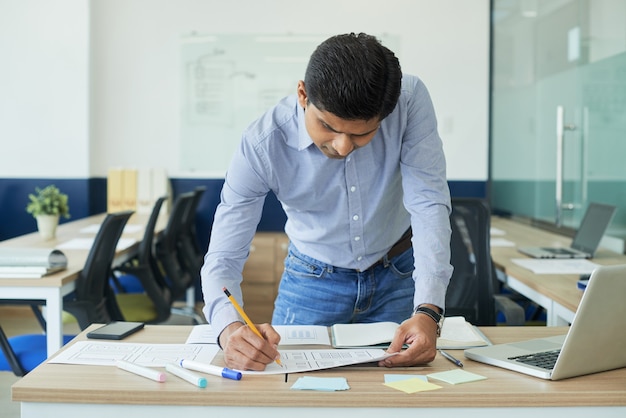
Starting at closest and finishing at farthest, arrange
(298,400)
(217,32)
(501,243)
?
(298,400)
(501,243)
(217,32)

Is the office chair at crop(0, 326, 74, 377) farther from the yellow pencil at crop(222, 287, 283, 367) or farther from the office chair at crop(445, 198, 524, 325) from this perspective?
the office chair at crop(445, 198, 524, 325)

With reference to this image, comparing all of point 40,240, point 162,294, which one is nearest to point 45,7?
point 40,240

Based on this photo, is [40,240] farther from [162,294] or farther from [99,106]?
[99,106]

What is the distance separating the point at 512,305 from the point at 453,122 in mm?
3334

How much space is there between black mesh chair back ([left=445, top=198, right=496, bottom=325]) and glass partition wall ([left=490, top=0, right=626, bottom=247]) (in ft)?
3.03

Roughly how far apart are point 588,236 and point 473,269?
708mm

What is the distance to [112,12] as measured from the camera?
6.14 meters

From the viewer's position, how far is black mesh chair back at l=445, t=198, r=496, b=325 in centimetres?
320

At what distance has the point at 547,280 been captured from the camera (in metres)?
3.04

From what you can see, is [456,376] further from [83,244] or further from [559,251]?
[83,244]

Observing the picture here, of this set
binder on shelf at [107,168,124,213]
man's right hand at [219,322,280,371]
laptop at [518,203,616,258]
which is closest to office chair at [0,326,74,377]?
man's right hand at [219,322,280,371]

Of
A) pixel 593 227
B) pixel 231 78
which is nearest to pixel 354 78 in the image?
pixel 593 227

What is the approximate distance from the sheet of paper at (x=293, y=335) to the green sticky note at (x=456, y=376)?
0.35 metres

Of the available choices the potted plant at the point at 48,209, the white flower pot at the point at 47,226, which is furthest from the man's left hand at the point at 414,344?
the white flower pot at the point at 47,226
